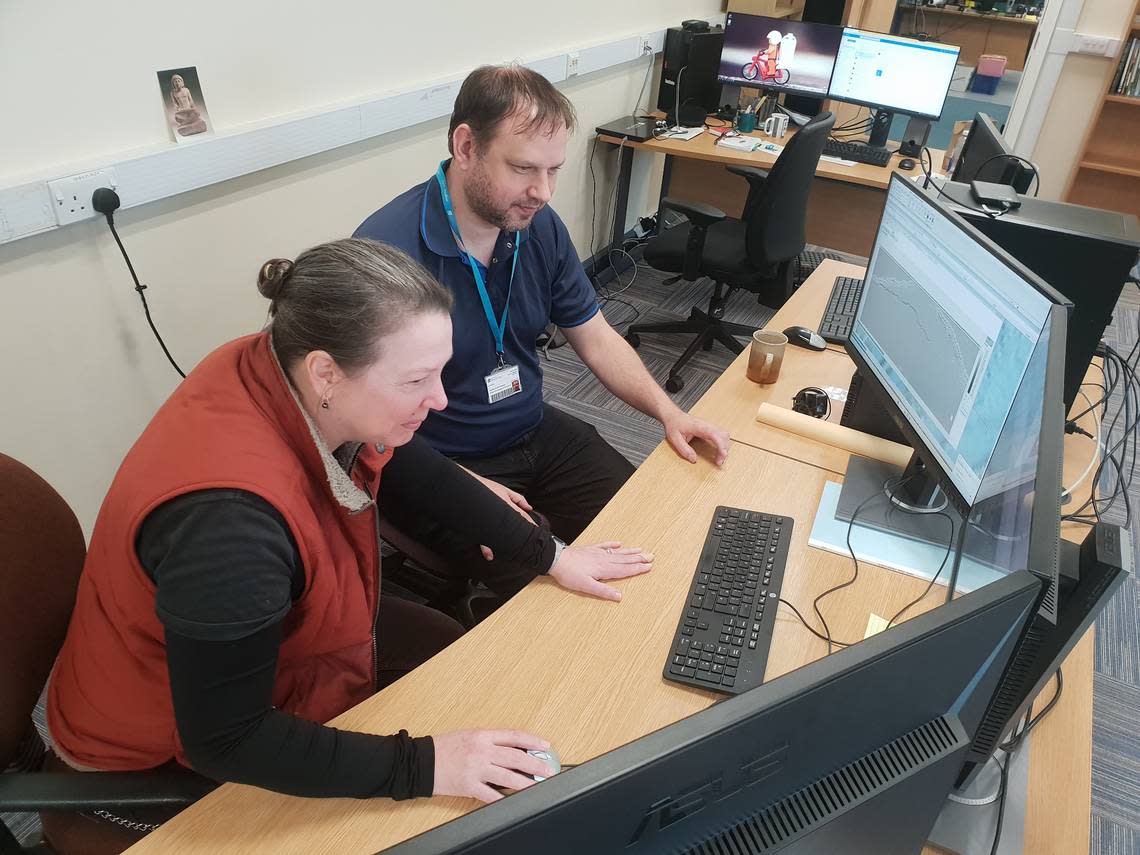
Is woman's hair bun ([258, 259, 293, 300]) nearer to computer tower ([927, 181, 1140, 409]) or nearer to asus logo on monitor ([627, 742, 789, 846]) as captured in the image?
asus logo on monitor ([627, 742, 789, 846])

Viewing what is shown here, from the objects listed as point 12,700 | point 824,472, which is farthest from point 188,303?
point 824,472

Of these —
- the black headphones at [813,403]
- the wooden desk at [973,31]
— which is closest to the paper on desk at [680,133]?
the black headphones at [813,403]

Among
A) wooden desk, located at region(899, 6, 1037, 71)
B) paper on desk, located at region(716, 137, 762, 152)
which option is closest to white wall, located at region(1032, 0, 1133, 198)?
paper on desk, located at region(716, 137, 762, 152)

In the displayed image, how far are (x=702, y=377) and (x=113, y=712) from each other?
2569 mm

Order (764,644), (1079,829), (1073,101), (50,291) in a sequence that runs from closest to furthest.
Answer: (1079,829), (764,644), (50,291), (1073,101)

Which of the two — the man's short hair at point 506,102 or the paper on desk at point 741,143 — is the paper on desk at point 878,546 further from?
the paper on desk at point 741,143

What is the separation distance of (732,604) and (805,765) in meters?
0.61

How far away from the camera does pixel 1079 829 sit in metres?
0.88

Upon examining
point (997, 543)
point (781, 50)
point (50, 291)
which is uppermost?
point (781, 50)

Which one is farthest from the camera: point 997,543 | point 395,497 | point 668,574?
point 395,497

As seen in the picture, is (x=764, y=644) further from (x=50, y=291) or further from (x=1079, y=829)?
(x=50, y=291)

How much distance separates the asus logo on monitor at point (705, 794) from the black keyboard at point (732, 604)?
1.74 ft

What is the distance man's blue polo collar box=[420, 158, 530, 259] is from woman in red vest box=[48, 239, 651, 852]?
569mm

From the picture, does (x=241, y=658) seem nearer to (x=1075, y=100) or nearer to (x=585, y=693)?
(x=585, y=693)
